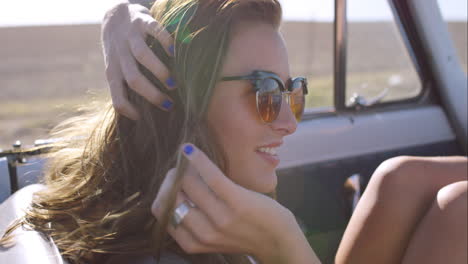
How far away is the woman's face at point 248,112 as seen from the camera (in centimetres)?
142

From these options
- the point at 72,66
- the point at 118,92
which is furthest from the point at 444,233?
the point at 72,66

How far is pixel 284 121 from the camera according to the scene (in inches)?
61.5

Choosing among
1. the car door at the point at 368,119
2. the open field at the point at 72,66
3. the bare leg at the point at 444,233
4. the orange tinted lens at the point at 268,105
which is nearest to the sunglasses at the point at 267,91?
the orange tinted lens at the point at 268,105

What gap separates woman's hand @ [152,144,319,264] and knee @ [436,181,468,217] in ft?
2.98

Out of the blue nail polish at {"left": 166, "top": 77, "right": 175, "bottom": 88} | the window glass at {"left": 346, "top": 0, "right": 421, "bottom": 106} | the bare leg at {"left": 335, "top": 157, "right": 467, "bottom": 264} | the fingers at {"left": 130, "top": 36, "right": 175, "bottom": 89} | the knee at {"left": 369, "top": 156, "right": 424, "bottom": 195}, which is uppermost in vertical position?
the fingers at {"left": 130, "top": 36, "right": 175, "bottom": 89}

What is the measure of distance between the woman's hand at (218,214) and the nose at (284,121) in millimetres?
380

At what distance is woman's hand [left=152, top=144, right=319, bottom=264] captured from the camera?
3.52ft

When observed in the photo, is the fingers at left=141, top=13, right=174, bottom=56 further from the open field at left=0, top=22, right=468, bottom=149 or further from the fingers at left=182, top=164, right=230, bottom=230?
the open field at left=0, top=22, right=468, bottom=149

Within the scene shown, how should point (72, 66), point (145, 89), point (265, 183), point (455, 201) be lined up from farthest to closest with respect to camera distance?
point (72, 66), point (455, 201), point (265, 183), point (145, 89)

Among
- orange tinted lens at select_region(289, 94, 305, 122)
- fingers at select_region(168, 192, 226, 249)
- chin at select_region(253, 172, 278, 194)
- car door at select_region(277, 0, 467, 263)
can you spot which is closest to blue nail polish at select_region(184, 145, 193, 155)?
fingers at select_region(168, 192, 226, 249)

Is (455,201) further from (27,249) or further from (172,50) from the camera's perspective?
(27,249)

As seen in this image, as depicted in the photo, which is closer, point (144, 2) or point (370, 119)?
point (144, 2)

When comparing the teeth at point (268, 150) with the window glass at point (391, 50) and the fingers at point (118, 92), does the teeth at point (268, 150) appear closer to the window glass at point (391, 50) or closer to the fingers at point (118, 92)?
the fingers at point (118, 92)

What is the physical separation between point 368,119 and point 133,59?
6.88ft
